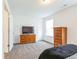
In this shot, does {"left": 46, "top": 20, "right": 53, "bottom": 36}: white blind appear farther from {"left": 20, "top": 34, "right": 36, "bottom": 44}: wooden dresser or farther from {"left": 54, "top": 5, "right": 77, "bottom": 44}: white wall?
{"left": 54, "top": 5, "right": 77, "bottom": 44}: white wall

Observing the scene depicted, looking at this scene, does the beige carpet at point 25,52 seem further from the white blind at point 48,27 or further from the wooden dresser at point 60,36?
the white blind at point 48,27

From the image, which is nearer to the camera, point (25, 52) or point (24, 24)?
point (25, 52)

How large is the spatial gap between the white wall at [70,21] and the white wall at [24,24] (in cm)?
308

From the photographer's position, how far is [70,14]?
5.43 m

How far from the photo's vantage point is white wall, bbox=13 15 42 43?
314 inches

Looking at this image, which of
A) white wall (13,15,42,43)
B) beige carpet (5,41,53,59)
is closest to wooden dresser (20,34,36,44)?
white wall (13,15,42,43)

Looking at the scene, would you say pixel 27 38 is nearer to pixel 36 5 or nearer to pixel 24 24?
pixel 24 24

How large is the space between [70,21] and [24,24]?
436 centimetres

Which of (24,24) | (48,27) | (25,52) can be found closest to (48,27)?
(48,27)

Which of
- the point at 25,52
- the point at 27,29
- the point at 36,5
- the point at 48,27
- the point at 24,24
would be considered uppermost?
the point at 36,5

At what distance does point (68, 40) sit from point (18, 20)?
4.66 m

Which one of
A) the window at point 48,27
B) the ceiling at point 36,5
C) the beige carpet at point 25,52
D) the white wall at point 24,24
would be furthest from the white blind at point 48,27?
the beige carpet at point 25,52

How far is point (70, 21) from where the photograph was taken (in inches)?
213

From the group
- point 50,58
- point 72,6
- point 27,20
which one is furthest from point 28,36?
point 50,58
